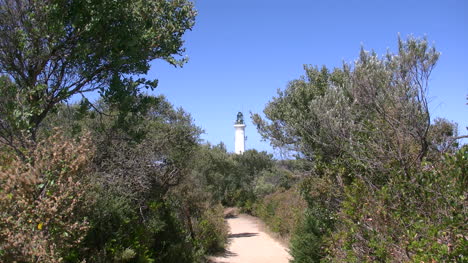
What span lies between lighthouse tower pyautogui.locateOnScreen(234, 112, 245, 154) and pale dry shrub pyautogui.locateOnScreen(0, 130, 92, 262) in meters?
32.9

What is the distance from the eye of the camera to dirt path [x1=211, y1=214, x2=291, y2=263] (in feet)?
46.7

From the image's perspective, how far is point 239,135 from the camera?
1510 inches

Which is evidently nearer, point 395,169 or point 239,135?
point 395,169

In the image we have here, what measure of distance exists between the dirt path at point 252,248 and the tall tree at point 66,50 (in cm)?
820

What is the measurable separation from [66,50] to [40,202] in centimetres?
265

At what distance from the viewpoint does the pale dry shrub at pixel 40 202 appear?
432cm

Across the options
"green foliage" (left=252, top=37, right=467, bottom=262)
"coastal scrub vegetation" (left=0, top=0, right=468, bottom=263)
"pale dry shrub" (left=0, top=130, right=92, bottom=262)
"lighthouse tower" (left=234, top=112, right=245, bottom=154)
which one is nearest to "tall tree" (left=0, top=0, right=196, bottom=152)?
"coastal scrub vegetation" (left=0, top=0, right=468, bottom=263)

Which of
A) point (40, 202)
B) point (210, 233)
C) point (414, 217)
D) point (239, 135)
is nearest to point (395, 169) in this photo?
point (414, 217)

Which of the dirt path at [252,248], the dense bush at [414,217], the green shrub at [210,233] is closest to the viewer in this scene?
the dense bush at [414,217]

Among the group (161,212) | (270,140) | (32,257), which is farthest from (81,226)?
(270,140)

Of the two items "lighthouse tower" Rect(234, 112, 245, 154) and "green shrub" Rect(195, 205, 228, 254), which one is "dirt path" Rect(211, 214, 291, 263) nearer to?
"green shrub" Rect(195, 205, 228, 254)

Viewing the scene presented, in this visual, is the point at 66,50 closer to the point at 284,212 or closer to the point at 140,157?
the point at 140,157

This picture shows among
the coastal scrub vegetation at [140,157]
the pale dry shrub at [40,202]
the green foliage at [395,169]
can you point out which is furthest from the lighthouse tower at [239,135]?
the pale dry shrub at [40,202]

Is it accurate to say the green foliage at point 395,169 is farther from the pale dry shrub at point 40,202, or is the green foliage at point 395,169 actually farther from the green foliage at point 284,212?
the green foliage at point 284,212
